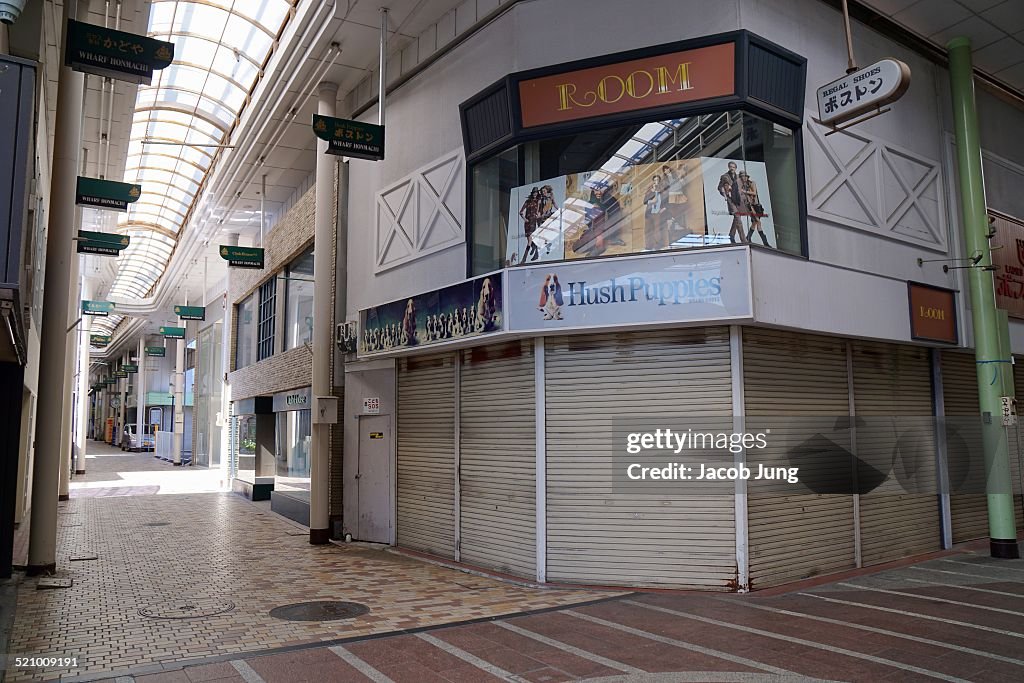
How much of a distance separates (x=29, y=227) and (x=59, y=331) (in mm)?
4909

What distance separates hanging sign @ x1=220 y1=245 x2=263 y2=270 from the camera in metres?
18.2

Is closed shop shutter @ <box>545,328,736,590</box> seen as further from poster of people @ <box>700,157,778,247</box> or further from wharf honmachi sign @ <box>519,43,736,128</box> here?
wharf honmachi sign @ <box>519,43,736,128</box>

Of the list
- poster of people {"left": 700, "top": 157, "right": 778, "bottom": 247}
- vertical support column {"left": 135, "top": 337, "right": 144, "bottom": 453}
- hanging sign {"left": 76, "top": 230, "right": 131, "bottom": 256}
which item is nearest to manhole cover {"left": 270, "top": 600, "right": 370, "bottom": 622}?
poster of people {"left": 700, "top": 157, "right": 778, "bottom": 247}

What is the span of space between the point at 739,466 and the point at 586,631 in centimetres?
268

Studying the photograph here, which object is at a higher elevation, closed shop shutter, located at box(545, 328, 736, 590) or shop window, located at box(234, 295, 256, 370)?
shop window, located at box(234, 295, 256, 370)

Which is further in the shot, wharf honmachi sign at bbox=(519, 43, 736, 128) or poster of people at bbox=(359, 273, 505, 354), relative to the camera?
poster of people at bbox=(359, 273, 505, 354)

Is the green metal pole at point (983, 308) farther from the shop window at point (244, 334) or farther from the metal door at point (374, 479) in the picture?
the shop window at point (244, 334)

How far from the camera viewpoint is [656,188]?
8797 millimetres

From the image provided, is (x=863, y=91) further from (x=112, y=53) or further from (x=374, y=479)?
(x=374, y=479)

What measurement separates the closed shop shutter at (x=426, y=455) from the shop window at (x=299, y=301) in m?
4.67

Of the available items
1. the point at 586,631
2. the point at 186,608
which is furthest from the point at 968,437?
the point at 186,608

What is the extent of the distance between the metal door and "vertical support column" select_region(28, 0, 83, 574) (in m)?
4.52

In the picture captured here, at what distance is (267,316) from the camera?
20.1 metres

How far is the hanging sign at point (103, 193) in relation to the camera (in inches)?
515
